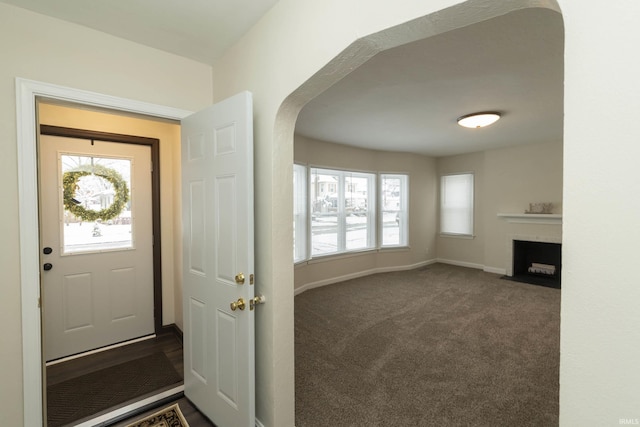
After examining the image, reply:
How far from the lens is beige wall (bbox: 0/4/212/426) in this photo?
158cm

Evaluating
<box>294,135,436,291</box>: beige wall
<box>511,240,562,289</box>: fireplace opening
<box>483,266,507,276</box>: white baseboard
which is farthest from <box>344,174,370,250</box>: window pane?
<box>511,240,562,289</box>: fireplace opening

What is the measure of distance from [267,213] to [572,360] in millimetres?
1424

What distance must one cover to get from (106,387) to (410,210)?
5.71m

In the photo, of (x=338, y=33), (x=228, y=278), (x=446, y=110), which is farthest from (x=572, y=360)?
(x=446, y=110)

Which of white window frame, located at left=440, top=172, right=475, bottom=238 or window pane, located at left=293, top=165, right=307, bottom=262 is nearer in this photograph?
window pane, located at left=293, top=165, right=307, bottom=262

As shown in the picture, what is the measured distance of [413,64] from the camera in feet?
7.52

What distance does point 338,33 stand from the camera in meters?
1.27

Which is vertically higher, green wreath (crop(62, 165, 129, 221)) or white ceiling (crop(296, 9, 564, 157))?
white ceiling (crop(296, 9, 564, 157))

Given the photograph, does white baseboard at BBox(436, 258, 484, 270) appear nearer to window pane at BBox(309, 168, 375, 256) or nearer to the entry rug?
window pane at BBox(309, 168, 375, 256)

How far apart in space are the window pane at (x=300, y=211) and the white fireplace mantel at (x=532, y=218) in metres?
4.02

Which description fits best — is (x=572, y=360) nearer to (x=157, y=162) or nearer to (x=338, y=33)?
(x=338, y=33)

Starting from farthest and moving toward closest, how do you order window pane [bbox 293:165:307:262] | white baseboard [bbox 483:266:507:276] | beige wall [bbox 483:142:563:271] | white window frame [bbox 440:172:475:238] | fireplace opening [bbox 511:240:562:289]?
white window frame [bbox 440:172:475:238] → white baseboard [bbox 483:266:507:276] → fireplace opening [bbox 511:240:562:289] → beige wall [bbox 483:142:563:271] → window pane [bbox 293:165:307:262]

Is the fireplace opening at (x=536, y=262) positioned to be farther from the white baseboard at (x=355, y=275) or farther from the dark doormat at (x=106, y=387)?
the dark doormat at (x=106, y=387)

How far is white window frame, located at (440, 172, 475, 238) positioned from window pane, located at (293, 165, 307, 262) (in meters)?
3.90
